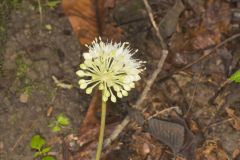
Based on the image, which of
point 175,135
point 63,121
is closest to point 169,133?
point 175,135

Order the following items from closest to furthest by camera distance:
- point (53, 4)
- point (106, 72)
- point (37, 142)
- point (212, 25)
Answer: point (106, 72) < point (37, 142) < point (53, 4) < point (212, 25)

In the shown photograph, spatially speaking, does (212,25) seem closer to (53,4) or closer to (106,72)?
(53,4)

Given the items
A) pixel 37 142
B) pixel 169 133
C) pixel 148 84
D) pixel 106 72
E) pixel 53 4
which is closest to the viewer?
pixel 106 72

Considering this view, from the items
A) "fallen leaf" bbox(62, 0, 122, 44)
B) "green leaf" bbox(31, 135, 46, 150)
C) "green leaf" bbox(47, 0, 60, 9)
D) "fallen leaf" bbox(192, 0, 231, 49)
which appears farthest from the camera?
"fallen leaf" bbox(192, 0, 231, 49)

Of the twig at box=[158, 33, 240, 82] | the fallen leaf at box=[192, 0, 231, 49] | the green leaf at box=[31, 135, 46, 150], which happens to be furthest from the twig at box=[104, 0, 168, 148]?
the green leaf at box=[31, 135, 46, 150]

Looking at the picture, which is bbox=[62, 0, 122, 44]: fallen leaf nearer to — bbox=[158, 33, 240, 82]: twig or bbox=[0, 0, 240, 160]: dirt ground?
bbox=[0, 0, 240, 160]: dirt ground

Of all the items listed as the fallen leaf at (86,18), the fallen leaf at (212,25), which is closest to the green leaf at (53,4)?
the fallen leaf at (86,18)
